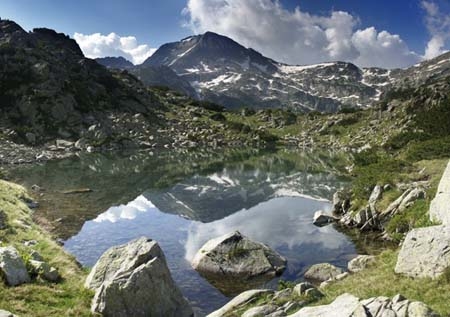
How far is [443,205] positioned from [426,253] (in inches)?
223

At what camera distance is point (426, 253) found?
17.7 metres

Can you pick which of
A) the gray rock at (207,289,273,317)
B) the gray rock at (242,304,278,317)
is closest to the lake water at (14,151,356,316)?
the gray rock at (207,289,273,317)

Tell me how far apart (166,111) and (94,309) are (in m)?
160

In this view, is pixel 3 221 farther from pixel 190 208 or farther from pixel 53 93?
pixel 53 93

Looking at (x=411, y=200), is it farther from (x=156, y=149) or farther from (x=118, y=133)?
(x=118, y=133)

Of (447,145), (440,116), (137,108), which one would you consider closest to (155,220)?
(447,145)

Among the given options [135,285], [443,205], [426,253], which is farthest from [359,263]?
[135,285]

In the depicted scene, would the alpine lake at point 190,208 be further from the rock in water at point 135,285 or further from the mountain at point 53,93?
the mountain at point 53,93

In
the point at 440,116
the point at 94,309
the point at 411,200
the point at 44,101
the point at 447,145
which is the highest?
the point at 44,101

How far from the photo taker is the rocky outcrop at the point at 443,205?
2157cm

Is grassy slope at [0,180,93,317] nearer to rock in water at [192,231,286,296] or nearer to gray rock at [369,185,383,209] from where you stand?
rock in water at [192,231,286,296]

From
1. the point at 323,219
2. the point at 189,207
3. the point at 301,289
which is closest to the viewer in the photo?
the point at 301,289

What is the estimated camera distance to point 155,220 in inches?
1854

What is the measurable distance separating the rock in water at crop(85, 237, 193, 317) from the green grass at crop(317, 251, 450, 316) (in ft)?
24.8
